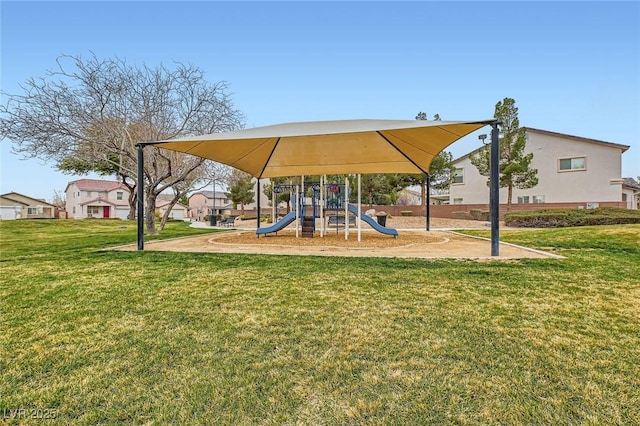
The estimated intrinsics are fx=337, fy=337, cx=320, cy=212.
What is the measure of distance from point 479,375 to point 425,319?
98cm

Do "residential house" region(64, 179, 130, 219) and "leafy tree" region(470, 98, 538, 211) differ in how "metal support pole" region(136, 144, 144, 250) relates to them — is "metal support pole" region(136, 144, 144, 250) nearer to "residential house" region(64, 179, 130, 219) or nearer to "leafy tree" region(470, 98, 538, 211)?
"leafy tree" region(470, 98, 538, 211)

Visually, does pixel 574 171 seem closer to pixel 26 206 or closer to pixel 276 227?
pixel 276 227

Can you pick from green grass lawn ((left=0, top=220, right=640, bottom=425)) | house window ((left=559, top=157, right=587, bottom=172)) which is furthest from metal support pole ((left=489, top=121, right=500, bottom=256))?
house window ((left=559, top=157, right=587, bottom=172))

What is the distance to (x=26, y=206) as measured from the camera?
146 feet

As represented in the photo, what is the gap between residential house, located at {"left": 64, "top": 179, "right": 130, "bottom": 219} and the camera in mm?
45312

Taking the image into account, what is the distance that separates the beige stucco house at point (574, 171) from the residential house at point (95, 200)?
1806 inches

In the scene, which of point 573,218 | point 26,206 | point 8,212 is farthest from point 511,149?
point 26,206

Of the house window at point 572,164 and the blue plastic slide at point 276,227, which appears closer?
the blue plastic slide at point 276,227

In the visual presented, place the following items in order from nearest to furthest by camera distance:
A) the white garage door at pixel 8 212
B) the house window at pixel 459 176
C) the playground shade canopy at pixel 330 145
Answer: the playground shade canopy at pixel 330 145 → the house window at pixel 459 176 → the white garage door at pixel 8 212

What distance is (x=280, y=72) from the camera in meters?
13.9

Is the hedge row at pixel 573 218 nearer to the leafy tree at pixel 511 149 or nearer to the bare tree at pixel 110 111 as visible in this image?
the leafy tree at pixel 511 149

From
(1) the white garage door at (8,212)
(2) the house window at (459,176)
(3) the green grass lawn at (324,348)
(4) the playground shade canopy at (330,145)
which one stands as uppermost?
(2) the house window at (459,176)

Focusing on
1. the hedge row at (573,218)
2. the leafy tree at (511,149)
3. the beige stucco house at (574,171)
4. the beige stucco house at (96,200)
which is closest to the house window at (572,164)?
the beige stucco house at (574,171)

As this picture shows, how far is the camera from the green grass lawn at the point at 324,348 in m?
1.82
